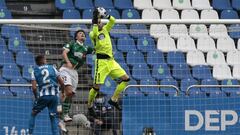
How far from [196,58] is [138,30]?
68.8 inches

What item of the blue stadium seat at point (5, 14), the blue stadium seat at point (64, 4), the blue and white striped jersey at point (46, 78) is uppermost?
the blue stadium seat at point (64, 4)

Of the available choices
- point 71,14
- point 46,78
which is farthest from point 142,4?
point 46,78

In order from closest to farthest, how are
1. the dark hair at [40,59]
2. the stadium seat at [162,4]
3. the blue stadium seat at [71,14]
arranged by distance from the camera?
the dark hair at [40,59] < the blue stadium seat at [71,14] < the stadium seat at [162,4]

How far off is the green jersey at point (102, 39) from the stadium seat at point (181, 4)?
507cm

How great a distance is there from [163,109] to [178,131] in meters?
0.44

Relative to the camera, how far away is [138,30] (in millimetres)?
14781

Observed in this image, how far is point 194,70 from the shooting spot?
15.4 meters

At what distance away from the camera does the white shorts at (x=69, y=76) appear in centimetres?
1372

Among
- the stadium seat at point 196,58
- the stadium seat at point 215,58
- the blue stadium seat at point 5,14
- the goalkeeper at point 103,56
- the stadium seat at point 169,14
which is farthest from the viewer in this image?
the stadium seat at point 169,14

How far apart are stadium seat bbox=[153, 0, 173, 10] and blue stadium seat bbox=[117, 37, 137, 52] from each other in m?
3.27

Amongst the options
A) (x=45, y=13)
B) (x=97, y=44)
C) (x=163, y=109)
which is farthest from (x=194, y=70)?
(x=45, y=13)

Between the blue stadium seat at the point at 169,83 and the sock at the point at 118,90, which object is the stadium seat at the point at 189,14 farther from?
the sock at the point at 118,90

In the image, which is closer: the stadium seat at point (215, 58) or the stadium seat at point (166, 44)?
the stadium seat at point (166, 44)

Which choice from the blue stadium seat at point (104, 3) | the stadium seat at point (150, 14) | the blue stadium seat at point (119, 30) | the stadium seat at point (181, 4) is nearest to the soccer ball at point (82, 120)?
the blue stadium seat at point (119, 30)
